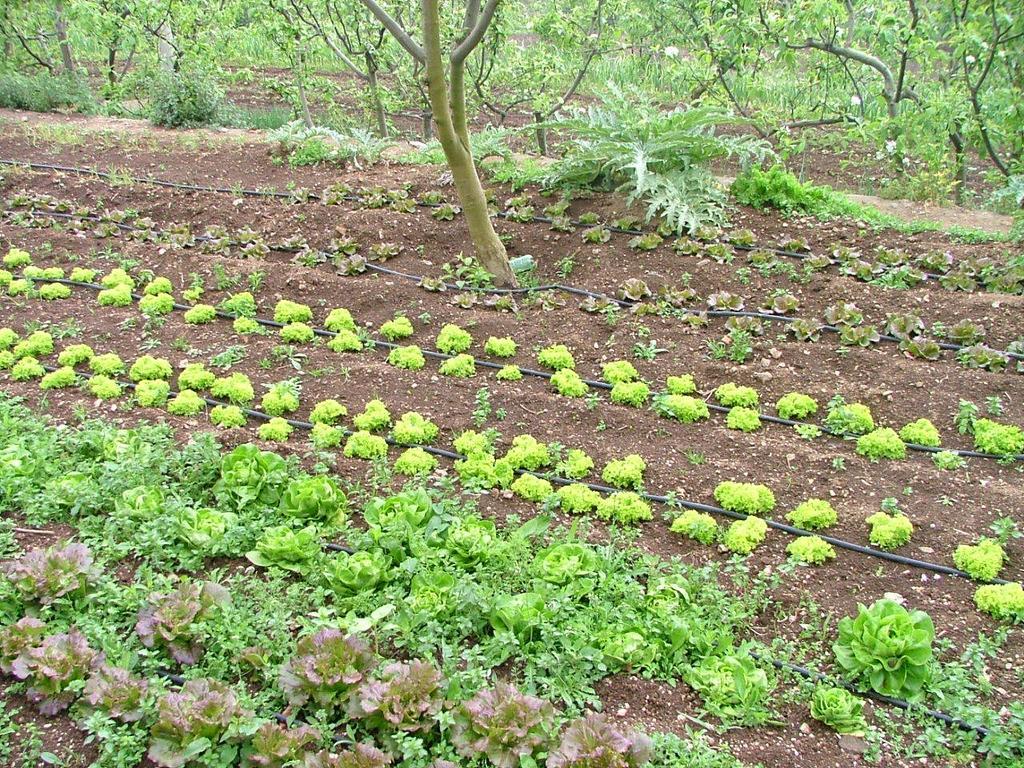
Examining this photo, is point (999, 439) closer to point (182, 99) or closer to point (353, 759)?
point (353, 759)

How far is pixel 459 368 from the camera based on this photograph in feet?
16.7

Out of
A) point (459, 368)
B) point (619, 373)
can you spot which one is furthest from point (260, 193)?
point (619, 373)

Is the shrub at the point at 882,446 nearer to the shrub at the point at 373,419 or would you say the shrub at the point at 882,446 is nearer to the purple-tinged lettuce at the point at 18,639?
the shrub at the point at 373,419

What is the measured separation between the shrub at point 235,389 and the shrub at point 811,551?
3069 millimetres

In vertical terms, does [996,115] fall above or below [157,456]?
above

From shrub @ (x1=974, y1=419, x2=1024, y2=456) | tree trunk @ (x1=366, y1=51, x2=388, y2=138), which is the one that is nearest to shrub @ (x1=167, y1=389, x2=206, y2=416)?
shrub @ (x1=974, y1=419, x2=1024, y2=456)

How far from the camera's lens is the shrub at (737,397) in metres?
4.70

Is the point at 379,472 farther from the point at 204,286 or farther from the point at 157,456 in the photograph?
the point at 204,286

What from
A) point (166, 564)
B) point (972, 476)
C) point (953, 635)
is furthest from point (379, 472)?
point (972, 476)

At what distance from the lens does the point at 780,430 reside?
456 centimetres

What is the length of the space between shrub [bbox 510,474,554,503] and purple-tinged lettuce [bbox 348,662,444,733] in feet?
4.13

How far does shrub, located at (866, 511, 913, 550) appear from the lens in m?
3.60

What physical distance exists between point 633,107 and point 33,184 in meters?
5.98

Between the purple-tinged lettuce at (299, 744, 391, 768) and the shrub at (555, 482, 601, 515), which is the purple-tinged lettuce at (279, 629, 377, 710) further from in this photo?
the shrub at (555, 482, 601, 515)
